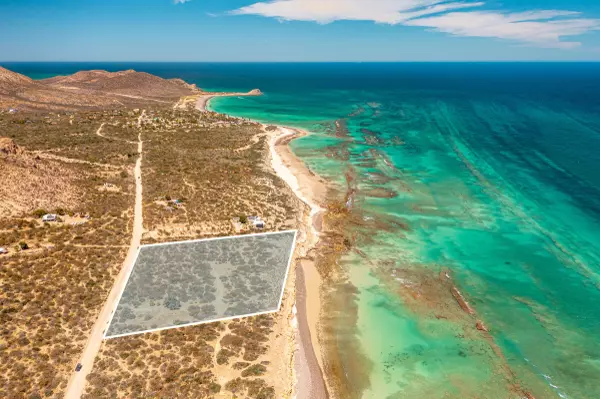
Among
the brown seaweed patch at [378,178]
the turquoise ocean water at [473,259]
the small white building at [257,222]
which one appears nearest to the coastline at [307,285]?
the turquoise ocean water at [473,259]

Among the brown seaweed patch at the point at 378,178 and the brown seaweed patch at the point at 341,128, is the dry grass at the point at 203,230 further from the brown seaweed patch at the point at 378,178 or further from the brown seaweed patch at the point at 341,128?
the brown seaweed patch at the point at 341,128

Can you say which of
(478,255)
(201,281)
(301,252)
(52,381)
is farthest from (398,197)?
(52,381)

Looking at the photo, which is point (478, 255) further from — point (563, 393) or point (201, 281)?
point (201, 281)

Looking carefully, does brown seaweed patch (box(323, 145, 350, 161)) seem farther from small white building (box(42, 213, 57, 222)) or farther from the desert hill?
small white building (box(42, 213, 57, 222))

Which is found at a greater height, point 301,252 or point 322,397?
point 301,252

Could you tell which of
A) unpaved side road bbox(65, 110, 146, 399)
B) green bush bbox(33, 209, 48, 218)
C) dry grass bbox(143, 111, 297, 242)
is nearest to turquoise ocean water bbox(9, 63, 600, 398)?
dry grass bbox(143, 111, 297, 242)
